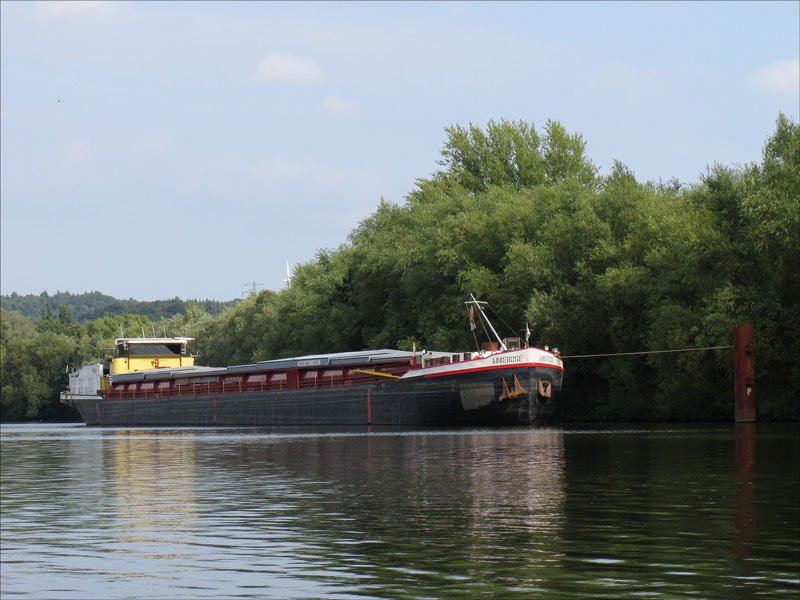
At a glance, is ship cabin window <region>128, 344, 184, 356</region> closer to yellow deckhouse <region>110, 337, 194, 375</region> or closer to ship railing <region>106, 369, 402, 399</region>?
yellow deckhouse <region>110, 337, 194, 375</region>

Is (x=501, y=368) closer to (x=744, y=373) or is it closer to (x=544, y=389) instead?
(x=544, y=389)

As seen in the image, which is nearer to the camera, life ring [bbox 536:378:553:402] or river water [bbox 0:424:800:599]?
river water [bbox 0:424:800:599]

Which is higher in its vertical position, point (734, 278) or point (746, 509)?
point (734, 278)

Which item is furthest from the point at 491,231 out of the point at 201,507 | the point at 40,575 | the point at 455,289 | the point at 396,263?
the point at 40,575

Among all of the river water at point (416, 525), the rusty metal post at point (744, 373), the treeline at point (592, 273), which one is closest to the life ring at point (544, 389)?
the treeline at point (592, 273)

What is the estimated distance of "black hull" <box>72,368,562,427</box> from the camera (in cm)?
7050

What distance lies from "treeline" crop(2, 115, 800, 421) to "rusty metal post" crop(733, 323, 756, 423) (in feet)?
4.78

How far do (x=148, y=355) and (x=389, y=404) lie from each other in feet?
146

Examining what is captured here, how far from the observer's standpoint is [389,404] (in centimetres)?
7631

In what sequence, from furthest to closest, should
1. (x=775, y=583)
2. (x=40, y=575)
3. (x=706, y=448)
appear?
(x=706, y=448) < (x=40, y=575) < (x=775, y=583)

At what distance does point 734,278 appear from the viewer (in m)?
65.1

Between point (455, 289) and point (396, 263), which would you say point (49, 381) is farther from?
point (455, 289)

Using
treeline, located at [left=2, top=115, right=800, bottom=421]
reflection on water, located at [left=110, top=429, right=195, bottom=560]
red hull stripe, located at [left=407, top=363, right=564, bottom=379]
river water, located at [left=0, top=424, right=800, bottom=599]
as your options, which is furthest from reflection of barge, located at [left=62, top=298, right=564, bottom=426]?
river water, located at [left=0, top=424, right=800, bottom=599]

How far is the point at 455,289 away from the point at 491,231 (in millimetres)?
5016
